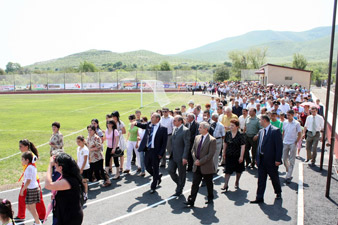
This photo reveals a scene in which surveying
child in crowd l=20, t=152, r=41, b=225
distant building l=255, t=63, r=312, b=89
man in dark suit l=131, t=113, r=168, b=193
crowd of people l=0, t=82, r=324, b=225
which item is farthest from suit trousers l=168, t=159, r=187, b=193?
distant building l=255, t=63, r=312, b=89

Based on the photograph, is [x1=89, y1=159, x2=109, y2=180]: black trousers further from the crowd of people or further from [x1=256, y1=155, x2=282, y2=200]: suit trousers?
[x1=256, y1=155, x2=282, y2=200]: suit trousers

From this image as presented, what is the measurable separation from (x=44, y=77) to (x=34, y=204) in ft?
208

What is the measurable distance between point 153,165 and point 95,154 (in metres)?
1.57

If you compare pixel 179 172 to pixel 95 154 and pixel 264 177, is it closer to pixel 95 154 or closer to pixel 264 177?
pixel 264 177

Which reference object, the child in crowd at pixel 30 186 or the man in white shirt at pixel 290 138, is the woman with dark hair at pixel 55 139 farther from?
the man in white shirt at pixel 290 138

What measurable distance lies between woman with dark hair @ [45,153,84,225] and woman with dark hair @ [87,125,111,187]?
3.79 m

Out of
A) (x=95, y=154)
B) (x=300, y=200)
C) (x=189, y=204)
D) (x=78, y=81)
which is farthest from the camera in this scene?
(x=78, y=81)

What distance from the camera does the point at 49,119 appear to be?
22.1m

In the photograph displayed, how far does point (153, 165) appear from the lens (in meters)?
7.60

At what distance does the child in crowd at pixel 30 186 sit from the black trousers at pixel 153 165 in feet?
9.05

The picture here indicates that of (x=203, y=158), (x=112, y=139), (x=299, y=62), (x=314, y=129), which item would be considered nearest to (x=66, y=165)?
(x=203, y=158)

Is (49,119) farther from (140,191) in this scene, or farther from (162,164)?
(140,191)

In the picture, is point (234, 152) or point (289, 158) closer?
point (234, 152)

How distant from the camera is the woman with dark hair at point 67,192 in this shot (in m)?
3.88
